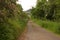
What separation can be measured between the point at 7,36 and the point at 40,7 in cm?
4853

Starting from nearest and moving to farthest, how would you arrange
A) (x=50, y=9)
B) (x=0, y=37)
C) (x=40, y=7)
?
(x=0, y=37) < (x=50, y=9) < (x=40, y=7)

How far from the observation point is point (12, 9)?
13.6 m

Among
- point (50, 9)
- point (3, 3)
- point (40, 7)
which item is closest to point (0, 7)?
point (3, 3)

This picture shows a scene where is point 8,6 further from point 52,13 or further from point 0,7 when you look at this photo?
point 52,13

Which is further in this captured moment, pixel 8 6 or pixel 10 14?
pixel 10 14

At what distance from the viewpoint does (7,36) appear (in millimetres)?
13102

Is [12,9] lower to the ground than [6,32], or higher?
higher

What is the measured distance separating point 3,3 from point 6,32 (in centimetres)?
186

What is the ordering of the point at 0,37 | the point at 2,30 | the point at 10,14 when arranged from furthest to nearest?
the point at 10,14 → the point at 2,30 → the point at 0,37

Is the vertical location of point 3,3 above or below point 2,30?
above

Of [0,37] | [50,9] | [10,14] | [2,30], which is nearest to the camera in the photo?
[0,37]

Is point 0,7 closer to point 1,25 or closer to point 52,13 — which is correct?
point 1,25

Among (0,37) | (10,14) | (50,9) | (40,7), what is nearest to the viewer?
(0,37)

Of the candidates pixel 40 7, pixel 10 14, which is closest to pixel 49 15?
pixel 40 7
